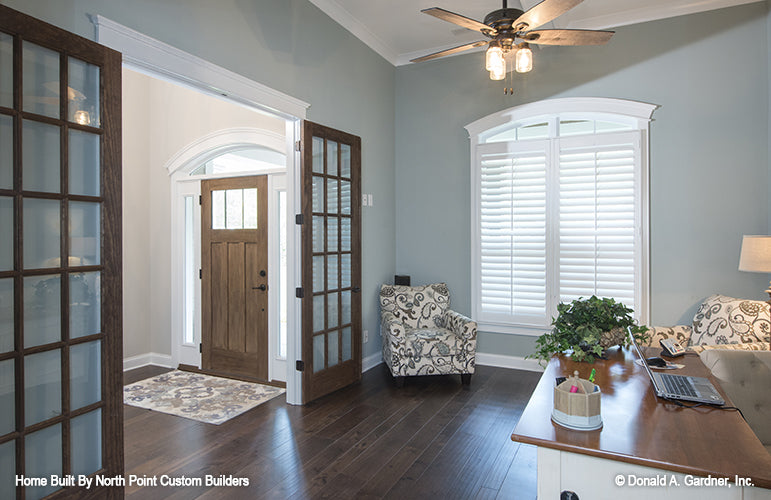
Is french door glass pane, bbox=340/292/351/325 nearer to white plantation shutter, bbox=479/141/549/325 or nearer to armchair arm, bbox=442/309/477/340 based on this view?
armchair arm, bbox=442/309/477/340

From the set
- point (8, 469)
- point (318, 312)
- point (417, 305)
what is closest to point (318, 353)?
point (318, 312)

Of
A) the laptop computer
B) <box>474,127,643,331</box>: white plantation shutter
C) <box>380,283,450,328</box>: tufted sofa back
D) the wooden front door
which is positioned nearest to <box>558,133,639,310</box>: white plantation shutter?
<box>474,127,643,331</box>: white plantation shutter

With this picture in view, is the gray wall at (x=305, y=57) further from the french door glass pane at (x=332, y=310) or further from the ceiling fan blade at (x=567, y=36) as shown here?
the ceiling fan blade at (x=567, y=36)

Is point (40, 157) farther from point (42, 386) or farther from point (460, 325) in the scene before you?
point (460, 325)

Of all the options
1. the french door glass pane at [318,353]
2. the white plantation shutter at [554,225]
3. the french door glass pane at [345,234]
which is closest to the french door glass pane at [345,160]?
the french door glass pane at [345,234]

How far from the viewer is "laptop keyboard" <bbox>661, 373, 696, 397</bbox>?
1809 millimetres

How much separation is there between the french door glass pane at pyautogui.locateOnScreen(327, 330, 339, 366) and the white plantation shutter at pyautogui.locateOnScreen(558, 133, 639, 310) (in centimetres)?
229

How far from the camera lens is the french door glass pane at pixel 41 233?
82.4 inches

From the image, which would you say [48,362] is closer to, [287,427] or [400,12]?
[287,427]

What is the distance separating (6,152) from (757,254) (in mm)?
4545

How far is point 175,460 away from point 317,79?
10.4ft

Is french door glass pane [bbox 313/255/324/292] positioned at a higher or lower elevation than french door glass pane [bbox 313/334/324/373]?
higher

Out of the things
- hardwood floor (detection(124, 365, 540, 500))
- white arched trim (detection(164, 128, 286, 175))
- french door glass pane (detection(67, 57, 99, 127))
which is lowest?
hardwood floor (detection(124, 365, 540, 500))

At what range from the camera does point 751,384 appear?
2066 millimetres
